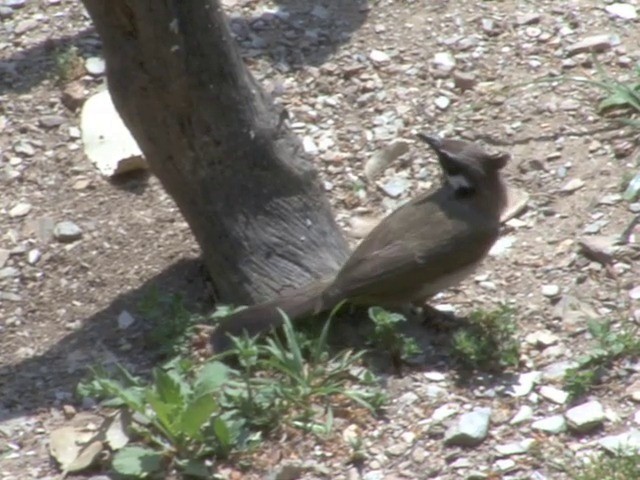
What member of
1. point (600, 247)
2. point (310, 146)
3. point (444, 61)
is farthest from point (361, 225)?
point (444, 61)

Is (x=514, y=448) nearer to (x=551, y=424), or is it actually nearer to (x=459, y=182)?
(x=551, y=424)

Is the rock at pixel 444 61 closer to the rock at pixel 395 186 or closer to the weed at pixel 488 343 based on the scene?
the rock at pixel 395 186

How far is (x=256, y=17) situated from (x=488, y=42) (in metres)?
1.18

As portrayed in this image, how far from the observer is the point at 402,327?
5.45 metres

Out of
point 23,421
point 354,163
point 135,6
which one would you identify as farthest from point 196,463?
point 354,163

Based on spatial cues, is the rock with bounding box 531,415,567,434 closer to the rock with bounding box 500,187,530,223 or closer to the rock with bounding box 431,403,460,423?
the rock with bounding box 431,403,460,423

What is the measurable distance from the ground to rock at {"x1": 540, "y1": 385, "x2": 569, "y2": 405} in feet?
0.12

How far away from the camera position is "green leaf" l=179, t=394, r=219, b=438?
15.6ft

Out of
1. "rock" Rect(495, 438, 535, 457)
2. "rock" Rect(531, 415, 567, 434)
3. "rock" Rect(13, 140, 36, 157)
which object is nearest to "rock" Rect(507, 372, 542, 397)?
"rock" Rect(531, 415, 567, 434)

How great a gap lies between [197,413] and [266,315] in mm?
694

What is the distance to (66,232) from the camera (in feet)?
20.2

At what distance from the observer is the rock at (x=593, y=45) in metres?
6.84

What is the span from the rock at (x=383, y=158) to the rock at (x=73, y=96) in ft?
4.64

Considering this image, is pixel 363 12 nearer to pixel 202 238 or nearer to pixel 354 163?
pixel 354 163
